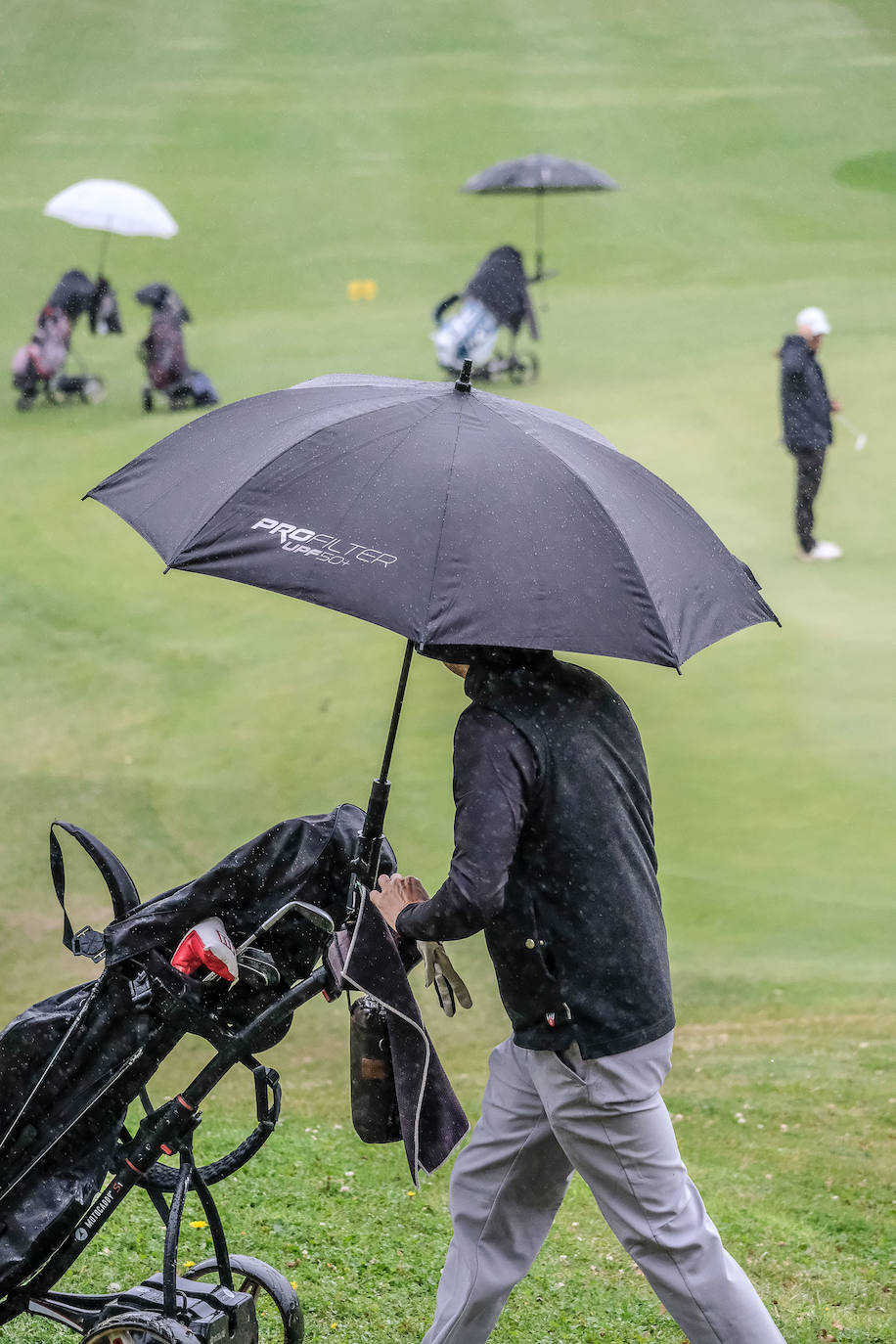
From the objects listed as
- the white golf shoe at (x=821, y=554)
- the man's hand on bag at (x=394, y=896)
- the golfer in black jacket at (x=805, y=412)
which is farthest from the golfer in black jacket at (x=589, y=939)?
the white golf shoe at (x=821, y=554)

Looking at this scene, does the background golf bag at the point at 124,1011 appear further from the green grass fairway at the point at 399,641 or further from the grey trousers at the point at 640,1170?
the green grass fairway at the point at 399,641

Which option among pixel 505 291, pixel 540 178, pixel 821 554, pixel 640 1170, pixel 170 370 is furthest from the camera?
pixel 540 178

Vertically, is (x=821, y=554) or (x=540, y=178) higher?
(x=540, y=178)

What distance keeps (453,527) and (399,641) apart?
226 inches

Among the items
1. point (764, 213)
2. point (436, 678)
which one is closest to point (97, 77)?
point (764, 213)

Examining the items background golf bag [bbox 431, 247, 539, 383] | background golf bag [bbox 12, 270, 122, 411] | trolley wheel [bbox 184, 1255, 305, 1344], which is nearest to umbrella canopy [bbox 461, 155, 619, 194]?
background golf bag [bbox 431, 247, 539, 383]

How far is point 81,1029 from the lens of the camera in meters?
2.79

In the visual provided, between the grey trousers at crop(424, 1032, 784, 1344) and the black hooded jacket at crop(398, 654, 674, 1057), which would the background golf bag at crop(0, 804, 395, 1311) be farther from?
the grey trousers at crop(424, 1032, 784, 1344)

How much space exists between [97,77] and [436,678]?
12.4 m

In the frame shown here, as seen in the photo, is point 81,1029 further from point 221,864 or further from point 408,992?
point 408,992

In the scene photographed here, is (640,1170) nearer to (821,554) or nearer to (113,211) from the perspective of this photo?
(821,554)

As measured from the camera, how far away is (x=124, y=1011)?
2.77 m

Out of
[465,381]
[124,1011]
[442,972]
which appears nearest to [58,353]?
[465,381]

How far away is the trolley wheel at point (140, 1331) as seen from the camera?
2703mm
